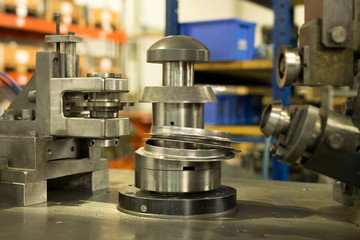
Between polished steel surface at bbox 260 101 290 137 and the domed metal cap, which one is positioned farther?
the domed metal cap

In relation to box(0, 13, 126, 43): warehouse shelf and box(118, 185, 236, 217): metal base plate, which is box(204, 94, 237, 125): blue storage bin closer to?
box(0, 13, 126, 43): warehouse shelf

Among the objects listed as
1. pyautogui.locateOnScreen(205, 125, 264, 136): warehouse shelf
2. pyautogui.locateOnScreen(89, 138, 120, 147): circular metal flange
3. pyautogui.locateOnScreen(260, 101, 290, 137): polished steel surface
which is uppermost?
pyautogui.locateOnScreen(260, 101, 290, 137): polished steel surface

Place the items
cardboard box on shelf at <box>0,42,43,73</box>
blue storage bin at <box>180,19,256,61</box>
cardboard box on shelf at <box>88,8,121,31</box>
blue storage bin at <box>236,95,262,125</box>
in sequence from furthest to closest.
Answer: cardboard box on shelf at <box>88,8,121,31</box>, cardboard box on shelf at <box>0,42,43,73</box>, blue storage bin at <box>236,95,262,125</box>, blue storage bin at <box>180,19,256,61</box>

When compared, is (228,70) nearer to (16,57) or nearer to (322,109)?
(16,57)

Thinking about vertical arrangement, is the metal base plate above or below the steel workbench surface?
above

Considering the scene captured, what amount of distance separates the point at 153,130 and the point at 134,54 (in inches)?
274

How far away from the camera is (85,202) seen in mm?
1082

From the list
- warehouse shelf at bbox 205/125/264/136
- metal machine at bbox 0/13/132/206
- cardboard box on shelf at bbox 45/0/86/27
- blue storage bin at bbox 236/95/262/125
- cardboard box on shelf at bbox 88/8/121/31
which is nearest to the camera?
metal machine at bbox 0/13/132/206

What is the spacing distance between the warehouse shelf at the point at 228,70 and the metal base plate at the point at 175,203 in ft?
6.66

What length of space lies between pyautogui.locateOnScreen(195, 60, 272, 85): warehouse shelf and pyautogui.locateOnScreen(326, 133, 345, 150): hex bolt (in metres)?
2.17

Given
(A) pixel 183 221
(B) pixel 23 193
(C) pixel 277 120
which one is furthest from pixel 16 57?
(C) pixel 277 120

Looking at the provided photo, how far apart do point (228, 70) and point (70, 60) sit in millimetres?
2142

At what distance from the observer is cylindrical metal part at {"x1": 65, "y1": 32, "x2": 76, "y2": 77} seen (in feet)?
3.69

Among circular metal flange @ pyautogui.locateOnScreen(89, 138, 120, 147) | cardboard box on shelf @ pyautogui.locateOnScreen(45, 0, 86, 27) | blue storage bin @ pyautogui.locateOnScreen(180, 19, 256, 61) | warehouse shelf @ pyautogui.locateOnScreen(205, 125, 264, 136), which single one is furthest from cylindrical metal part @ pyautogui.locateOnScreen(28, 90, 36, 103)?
cardboard box on shelf @ pyautogui.locateOnScreen(45, 0, 86, 27)
